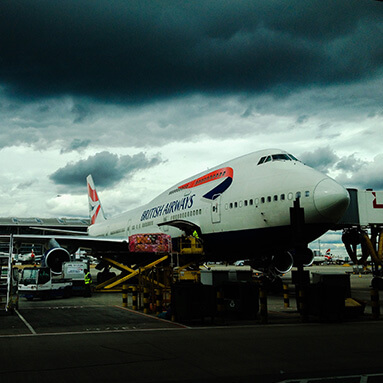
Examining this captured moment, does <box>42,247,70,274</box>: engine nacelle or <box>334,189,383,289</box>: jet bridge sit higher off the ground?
<box>334,189,383,289</box>: jet bridge

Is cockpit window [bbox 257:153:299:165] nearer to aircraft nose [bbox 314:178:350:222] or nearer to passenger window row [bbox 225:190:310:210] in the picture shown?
passenger window row [bbox 225:190:310:210]

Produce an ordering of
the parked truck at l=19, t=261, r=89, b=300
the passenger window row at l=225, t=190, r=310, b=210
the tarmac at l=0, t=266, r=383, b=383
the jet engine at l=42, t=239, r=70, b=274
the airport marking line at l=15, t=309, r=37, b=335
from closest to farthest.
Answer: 1. the tarmac at l=0, t=266, r=383, b=383
2. the airport marking line at l=15, t=309, r=37, b=335
3. the passenger window row at l=225, t=190, r=310, b=210
4. the parked truck at l=19, t=261, r=89, b=300
5. the jet engine at l=42, t=239, r=70, b=274

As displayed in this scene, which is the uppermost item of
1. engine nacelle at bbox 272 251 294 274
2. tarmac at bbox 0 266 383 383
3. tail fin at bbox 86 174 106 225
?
tail fin at bbox 86 174 106 225

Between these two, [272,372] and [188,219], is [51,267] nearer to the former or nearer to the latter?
[188,219]

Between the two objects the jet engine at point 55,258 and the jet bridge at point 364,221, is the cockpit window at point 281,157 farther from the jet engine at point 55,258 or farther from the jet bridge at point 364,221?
the jet engine at point 55,258

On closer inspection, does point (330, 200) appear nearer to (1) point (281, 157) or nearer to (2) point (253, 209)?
(2) point (253, 209)

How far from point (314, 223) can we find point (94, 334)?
379 inches

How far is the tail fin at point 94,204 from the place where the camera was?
152 feet

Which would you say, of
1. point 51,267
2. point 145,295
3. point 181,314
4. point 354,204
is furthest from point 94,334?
point 354,204

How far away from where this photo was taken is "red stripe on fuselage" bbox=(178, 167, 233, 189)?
2142 cm

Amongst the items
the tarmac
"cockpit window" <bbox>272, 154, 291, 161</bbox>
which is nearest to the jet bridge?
"cockpit window" <bbox>272, 154, 291, 161</bbox>

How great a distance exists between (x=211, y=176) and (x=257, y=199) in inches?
211

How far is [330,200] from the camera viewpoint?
15938 millimetres

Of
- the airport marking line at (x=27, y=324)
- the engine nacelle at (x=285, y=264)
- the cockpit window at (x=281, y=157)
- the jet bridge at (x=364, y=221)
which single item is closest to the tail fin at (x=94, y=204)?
the engine nacelle at (x=285, y=264)
